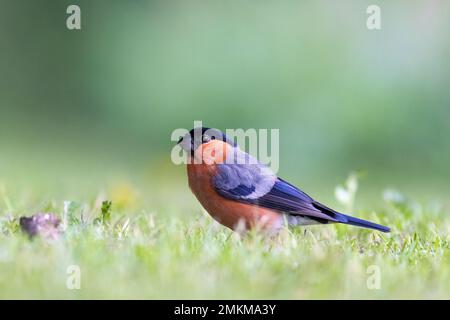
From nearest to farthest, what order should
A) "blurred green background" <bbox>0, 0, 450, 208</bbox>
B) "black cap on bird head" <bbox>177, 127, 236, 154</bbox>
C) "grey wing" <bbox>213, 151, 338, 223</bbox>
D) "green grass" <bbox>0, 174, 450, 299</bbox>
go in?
"green grass" <bbox>0, 174, 450, 299</bbox> → "grey wing" <bbox>213, 151, 338, 223</bbox> → "black cap on bird head" <bbox>177, 127, 236, 154</bbox> → "blurred green background" <bbox>0, 0, 450, 208</bbox>

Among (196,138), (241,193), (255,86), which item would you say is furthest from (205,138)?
(255,86)

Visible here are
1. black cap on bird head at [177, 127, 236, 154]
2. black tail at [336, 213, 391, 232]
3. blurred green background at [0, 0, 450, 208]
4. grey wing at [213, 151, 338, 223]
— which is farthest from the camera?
blurred green background at [0, 0, 450, 208]

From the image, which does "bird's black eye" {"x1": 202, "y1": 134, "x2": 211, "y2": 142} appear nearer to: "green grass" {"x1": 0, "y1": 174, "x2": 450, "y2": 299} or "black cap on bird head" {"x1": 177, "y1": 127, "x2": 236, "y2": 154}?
"black cap on bird head" {"x1": 177, "y1": 127, "x2": 236, "y2": 154}

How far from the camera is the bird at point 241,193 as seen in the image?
17.4 ft

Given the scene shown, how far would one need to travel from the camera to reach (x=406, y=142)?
38.4 feet

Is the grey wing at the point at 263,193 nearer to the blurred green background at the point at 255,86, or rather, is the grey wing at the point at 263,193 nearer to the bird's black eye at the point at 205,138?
the bird's black eye at the point at 205,138

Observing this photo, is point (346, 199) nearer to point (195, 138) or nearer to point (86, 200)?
point (195, 138)

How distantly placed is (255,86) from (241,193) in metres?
6.97

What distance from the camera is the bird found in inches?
209

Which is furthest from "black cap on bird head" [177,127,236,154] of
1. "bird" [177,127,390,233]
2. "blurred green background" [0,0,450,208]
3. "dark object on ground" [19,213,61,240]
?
"blurred green background" [0,0,450,208]

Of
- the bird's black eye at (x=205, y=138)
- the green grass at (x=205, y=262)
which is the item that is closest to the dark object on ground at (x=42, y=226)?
the green grass at (x=205, y=262)

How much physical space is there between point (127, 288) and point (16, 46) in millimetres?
10571

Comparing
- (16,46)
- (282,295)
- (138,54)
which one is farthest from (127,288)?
(16,46)

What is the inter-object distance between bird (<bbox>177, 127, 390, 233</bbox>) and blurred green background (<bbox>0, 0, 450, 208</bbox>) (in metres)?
5.22
